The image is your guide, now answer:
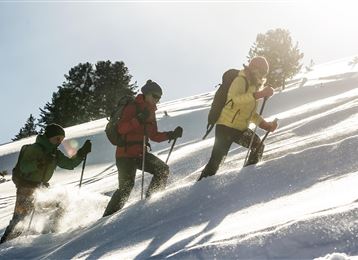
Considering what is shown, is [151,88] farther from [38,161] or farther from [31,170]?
[31,170]

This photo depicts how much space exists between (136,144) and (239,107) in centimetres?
166

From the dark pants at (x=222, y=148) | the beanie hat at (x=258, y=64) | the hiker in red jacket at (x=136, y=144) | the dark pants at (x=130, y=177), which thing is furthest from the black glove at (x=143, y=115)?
the beanie hat at (x=258, y=64)

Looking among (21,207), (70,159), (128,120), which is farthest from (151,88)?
(21,207)

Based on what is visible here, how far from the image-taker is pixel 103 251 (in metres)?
5.23

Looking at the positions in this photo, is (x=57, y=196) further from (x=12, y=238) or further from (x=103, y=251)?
(x=103, y=251)

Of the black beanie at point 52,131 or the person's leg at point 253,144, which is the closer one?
the person's leg at point 253,144

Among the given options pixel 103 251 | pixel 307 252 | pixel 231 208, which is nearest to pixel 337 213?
pixel 307 252

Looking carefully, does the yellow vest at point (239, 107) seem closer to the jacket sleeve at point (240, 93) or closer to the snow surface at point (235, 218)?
the jacket sleeve at point (240, 93)

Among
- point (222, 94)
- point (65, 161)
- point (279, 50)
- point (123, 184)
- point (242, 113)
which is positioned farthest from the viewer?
point (279, 50)

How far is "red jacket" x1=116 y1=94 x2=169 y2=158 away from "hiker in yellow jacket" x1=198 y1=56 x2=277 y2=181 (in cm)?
97

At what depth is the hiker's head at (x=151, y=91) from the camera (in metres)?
6.82

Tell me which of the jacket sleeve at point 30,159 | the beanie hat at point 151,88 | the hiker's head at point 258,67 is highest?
the beanie hat at point 151,88

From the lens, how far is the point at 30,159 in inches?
285

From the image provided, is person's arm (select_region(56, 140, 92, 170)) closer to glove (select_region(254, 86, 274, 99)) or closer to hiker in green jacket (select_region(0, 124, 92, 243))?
hiker in green jacket (select_region(0, 124, 92, 243))
